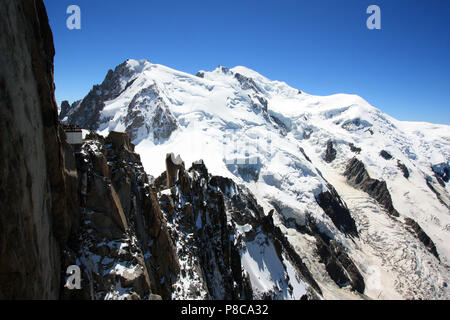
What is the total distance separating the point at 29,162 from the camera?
1041 cm

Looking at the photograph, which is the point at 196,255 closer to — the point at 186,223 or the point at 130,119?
the point at 186,223

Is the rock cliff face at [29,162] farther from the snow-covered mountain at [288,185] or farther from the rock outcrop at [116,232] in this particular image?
the snow-covered mountain at [288,185]

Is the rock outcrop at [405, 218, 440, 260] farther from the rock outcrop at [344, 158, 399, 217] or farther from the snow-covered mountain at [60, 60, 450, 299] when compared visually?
the rock outcrop at [344, 158, 399, 217]

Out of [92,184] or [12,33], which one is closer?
[12,33]

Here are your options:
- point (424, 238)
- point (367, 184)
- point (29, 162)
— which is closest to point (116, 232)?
point (29, 162)

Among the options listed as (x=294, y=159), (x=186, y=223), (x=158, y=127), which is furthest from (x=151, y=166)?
(x=294, y=159)

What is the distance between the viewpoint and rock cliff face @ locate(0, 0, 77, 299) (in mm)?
8914

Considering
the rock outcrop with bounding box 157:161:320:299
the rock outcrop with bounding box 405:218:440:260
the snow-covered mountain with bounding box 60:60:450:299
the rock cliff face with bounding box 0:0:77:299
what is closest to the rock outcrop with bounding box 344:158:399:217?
the snow-covered mountain with bounding box 60:60:450:299

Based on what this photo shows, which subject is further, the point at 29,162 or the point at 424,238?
the point at 424,238

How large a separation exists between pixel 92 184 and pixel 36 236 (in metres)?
7.72

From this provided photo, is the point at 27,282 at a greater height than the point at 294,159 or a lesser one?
lesser

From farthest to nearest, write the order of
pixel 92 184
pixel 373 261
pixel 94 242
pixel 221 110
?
pixel 221 110 < pixel 373 261 < pixel 92 184 < pixel 94 242

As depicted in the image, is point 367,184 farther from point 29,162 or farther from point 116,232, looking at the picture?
point 29,162

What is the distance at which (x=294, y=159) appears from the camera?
441 feet
